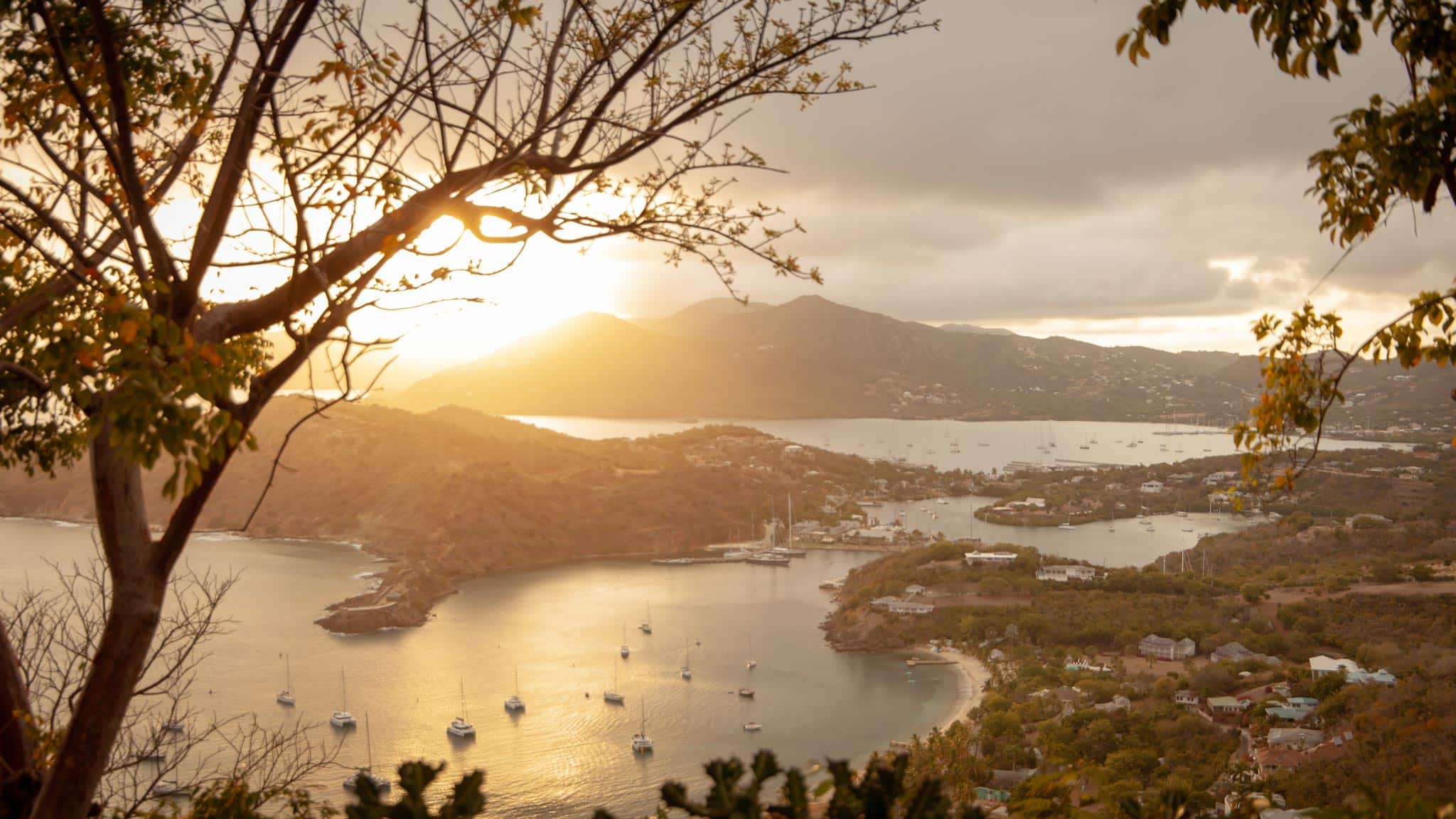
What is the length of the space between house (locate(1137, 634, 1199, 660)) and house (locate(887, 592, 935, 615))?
4835 mm

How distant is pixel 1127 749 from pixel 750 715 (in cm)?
606

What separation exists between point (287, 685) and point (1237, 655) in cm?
1501

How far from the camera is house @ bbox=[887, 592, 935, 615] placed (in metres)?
20.6

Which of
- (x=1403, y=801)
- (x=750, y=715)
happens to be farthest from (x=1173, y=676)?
(x=1403, y=801)

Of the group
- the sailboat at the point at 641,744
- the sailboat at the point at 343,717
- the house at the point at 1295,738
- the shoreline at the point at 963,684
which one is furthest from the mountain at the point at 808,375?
the house at the point at 1295,738

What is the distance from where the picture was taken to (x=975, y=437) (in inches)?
2373

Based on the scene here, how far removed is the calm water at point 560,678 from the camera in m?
13.3

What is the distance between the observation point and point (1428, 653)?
13.8 meters

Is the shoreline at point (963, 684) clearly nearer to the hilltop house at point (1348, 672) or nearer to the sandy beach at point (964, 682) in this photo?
the sandy beach at point (964, 682)

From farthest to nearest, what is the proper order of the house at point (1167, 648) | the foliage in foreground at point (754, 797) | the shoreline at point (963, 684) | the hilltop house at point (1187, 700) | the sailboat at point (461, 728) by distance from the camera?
1. the house at point (1167, 648)
2. the shoreline at point (963, 684)
3. the sailboat at point (461, 728)
4. the hilltop house at point (1187, 700)
5. the foliage in foreground at point (754, 797)

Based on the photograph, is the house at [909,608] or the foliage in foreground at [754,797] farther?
the house at [909,608]

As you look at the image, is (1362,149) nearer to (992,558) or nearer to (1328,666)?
(1328,666)

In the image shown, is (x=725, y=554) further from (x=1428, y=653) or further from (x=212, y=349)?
(x=212, y=349)

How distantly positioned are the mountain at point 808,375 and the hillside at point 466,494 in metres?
20.8
